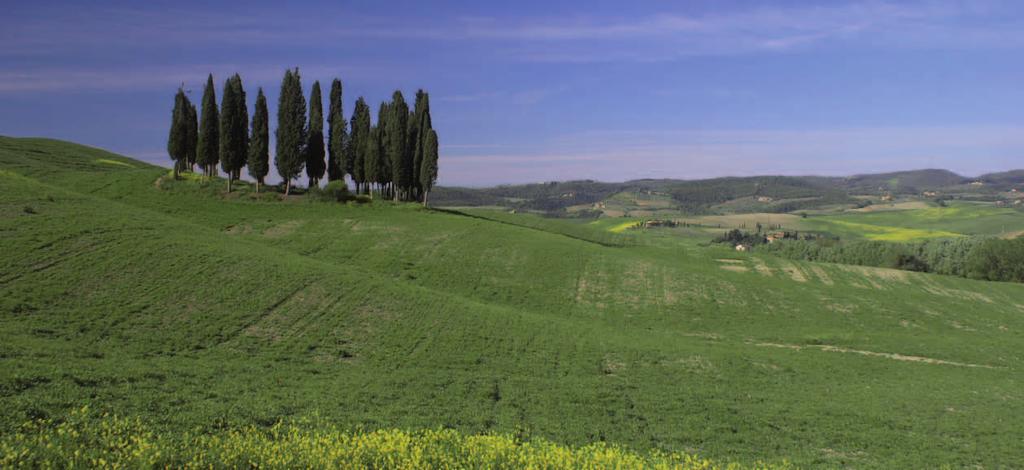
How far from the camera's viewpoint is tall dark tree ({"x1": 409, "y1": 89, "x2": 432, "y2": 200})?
7019 cm

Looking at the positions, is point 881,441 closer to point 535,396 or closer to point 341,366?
point 535,396

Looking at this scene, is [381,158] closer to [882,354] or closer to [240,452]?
[882,354]

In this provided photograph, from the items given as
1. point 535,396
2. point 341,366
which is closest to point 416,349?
point 341,366

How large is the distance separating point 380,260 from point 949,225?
180427 millimetres

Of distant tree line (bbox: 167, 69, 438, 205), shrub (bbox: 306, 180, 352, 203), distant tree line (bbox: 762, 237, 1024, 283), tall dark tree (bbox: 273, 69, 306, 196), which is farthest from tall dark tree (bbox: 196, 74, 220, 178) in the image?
distant tree line (bbox: 762, 237, 1024, 283)

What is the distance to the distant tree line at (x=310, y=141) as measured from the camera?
6188 centimetres

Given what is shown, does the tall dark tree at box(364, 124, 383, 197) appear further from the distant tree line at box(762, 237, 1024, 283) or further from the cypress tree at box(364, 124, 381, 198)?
the distant tree line at box(762, 237, 1024, 283)

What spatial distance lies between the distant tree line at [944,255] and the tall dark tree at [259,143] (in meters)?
95.0

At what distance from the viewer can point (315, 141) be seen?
218ft

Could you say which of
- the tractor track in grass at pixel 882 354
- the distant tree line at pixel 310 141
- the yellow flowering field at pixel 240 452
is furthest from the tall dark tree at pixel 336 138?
the yellow flowering field at pixel 240 452

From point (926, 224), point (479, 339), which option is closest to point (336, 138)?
point (479, 339)

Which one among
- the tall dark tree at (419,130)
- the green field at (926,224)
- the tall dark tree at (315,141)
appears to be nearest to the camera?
the tall dark tree at (315,141)

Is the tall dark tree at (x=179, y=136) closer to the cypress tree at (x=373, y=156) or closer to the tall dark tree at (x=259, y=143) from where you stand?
the tall dark tree at (x=259, y=143)

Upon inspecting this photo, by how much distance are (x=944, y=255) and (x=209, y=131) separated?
363ft
